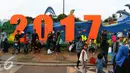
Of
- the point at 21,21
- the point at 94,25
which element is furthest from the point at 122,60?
the point at 21,21

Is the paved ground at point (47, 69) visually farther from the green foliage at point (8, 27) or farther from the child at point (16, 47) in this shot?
the green foliage at point (8, 27)

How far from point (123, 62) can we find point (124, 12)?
57.9ft

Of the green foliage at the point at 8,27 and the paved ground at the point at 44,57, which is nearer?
the paved ground at the point at 44,57

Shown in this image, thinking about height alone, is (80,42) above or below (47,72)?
above

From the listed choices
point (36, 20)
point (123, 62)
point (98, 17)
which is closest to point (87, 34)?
point (98, 17)

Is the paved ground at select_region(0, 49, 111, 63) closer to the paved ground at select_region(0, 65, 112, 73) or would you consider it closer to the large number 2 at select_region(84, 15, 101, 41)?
the paved ground at select_region(0, 65, 112, 73)

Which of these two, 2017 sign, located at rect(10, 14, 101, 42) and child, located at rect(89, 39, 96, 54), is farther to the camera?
2017 sign, located at rect(10, 14, 101, 42)

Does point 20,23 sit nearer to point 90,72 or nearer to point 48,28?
point 48,28

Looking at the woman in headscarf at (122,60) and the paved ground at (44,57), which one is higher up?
the woman in headscarf at (122,60)

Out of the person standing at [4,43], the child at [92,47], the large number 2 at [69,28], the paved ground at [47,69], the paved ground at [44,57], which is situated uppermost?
the large number 2 at [69,28]

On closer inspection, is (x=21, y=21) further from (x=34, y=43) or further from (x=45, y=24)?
(x=34, y=43)

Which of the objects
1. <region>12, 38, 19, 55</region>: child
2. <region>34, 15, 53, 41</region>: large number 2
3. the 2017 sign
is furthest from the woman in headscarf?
<region>34, 15, 53, 41</region>: large number 2

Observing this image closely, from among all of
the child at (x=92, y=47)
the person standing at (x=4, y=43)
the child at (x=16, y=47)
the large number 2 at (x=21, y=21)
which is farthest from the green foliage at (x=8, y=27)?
the child at (x=92, y=47)

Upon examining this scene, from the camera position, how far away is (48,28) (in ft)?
79.8
